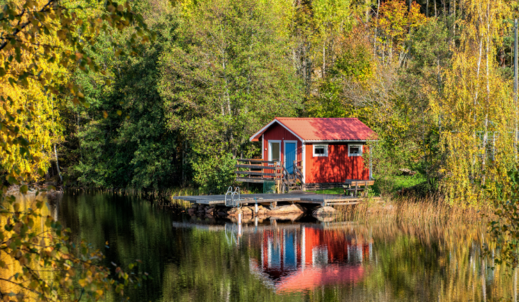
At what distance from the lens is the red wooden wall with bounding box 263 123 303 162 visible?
111ft

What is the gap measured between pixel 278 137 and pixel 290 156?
1.59 metres

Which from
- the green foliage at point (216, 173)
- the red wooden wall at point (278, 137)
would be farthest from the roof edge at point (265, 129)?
the green foliage at point (216, 173)

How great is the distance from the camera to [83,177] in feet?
141

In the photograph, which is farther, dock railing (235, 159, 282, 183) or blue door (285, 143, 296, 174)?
blue door (285, 143, 296, 174)

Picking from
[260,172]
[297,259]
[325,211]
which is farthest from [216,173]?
[297,259]

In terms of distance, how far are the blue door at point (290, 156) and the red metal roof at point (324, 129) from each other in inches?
43.9

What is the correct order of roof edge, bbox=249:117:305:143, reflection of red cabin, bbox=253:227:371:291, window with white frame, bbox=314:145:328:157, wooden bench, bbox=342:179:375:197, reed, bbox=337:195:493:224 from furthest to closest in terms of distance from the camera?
window with white frame, bbox=314:145:328:157 < roof edge, bbox=249:117:305:143 < wooden bench, bbox=342:179:375:197 < reed, bbox=337:195:493:224 < reflection of red cabin, bbox=253:227:371:291

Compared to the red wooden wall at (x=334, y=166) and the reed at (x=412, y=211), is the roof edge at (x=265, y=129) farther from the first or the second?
the reed at (x=412, y=211)

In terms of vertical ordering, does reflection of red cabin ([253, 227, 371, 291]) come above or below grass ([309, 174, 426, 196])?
below

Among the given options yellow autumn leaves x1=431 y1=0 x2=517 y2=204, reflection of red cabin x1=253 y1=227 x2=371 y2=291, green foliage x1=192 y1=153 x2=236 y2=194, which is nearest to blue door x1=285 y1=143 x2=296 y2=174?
green foliage x1=192 y1=153 x2=236 y2=194

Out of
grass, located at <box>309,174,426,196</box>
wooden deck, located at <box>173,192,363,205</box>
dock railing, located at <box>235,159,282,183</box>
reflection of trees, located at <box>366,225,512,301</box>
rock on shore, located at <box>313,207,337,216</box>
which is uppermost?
dock railing, located at <box>235,159,282,183</box>

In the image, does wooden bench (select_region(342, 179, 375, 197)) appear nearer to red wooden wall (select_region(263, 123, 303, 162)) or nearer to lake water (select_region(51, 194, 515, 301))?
lake water (select_region(51, 194, 515, 301))

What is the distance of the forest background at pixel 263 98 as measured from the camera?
2503 centimetres

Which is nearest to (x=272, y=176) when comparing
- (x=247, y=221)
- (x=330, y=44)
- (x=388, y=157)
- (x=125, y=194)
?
(x=247, y=221)
